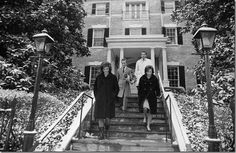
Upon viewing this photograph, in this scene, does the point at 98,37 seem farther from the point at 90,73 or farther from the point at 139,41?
the point at 139,41

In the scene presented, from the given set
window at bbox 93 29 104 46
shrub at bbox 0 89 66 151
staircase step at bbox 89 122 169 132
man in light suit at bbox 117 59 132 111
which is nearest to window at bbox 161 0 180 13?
window at bbox 93 29 104 46

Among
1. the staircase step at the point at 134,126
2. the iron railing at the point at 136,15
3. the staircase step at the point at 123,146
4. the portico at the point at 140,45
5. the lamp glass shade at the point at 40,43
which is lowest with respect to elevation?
the staircase step at the point at 123,146

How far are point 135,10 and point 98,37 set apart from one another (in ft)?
12.7

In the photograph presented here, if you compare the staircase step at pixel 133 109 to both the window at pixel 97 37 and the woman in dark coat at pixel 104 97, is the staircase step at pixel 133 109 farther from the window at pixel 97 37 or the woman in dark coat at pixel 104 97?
the window at pixel 97 37

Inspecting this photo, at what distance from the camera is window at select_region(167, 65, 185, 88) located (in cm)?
1397

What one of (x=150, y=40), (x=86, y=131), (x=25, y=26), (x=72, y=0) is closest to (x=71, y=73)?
(x=25, y=26)

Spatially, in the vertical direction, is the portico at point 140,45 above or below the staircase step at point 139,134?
above

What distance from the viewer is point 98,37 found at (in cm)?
1586

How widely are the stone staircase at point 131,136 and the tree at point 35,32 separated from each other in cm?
394

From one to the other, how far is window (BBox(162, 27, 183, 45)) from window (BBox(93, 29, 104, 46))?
4.98 metres

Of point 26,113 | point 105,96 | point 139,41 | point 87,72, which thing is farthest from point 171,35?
point 26,113

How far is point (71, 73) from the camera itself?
10.3 meters

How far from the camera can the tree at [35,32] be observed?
8117mm

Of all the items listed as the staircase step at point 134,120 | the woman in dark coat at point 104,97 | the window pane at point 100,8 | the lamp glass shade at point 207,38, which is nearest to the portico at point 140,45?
the window pane at point 100,8
